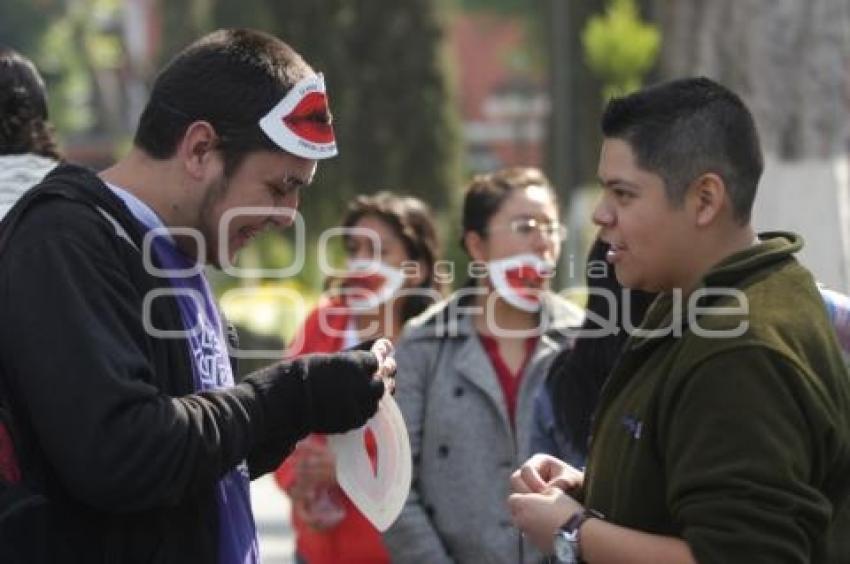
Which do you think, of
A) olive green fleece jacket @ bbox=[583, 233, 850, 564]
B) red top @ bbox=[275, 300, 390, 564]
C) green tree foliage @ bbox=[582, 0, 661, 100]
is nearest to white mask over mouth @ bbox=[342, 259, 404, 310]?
red top @ bbox=[275, 300, 390, 564]

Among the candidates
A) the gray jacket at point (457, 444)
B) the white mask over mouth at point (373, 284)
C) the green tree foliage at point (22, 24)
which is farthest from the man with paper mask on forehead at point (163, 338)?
the green tree foliage at point (22, 24)

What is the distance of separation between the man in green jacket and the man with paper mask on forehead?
1.76ft

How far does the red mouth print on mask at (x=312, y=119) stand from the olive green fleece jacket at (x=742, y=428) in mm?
778

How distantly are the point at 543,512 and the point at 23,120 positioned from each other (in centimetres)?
203

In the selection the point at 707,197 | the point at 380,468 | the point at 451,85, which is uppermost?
the point at 707,197

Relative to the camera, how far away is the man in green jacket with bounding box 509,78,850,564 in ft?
9.41

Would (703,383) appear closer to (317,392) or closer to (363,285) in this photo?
(317,392)

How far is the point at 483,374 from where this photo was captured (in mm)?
5488

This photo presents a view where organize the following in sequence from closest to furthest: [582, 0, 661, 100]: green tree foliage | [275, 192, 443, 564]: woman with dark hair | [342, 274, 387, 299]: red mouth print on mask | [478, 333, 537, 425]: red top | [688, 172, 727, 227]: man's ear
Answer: [688, 172, 727, 227]: man's ear, [478, 333, 537, 425]: red top, [275, 192, 443, 564]: woman with dark hair, [342, 274, 387, 299]: red mouth print on mask, [582, 0, 661, 100]: green tree foliage

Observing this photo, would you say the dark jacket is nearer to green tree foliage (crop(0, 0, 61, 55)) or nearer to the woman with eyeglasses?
the woman with eyeglasses

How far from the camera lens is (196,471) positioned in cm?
312

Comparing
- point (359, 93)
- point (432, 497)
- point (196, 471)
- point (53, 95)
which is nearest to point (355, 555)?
point (432, 497)

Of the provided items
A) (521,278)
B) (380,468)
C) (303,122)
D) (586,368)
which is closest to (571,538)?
(380,468)

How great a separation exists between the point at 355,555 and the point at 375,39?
21.5 m
